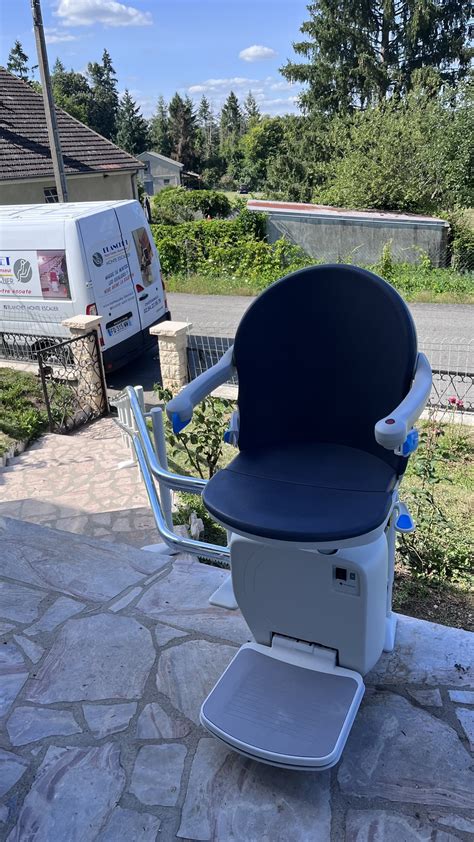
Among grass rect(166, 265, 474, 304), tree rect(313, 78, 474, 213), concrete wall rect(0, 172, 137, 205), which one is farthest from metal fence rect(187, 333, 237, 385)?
concrete wall rect(0, 172, 137, 205)

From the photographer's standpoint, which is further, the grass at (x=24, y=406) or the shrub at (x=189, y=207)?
the shrub at (x=189, y=207)

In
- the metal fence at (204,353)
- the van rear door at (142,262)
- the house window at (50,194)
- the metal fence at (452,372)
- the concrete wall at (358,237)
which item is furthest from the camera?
the house window at (50,194)

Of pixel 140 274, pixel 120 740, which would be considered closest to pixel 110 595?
pixel 120 740

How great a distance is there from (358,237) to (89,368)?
8.54 m

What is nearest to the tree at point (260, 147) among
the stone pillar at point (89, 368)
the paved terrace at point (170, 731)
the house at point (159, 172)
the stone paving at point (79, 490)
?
the house at point (159, 172)

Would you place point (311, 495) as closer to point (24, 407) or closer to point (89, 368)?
point (24, 407)

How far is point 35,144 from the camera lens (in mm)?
15156

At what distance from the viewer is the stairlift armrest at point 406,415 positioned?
4.59 feet

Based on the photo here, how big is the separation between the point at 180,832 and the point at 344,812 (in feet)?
1.39

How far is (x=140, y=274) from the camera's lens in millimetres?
7664

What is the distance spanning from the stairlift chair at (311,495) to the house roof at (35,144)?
551 inches

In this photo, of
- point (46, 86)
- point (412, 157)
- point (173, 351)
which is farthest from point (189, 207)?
point (173, 351)

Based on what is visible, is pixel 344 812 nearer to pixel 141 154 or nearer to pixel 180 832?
pixel 180 832

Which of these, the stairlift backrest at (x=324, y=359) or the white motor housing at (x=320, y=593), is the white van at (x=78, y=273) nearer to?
the stairlift backrest at (x=324, y=359)
